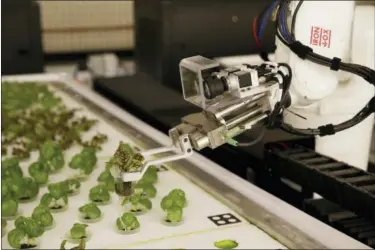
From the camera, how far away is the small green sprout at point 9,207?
4.77 ft

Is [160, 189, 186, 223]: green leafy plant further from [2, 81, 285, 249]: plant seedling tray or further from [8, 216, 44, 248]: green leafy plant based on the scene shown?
[8, 216, 44, 248]: green leafy plant

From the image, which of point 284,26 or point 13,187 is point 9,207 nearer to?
point 13,187

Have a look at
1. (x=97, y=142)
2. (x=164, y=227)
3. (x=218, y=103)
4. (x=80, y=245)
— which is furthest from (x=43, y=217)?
(x=97, y=142)

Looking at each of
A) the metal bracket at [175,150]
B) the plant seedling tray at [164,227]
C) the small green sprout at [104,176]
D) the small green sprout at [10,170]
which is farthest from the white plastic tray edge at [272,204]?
the small green sprout at [10,170]

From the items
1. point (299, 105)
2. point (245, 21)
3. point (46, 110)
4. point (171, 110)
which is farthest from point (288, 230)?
point (245, 21)

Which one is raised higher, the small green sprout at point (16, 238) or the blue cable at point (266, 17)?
the blue cable at point (266, 17)

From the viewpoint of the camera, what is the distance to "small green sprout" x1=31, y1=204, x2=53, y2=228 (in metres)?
1.39

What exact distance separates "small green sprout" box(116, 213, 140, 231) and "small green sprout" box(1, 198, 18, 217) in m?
0.26

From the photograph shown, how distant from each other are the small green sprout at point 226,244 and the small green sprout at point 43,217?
377 millimetres

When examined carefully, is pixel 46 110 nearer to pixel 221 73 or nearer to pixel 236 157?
pixel 236 157

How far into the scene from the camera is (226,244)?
4.36 feet

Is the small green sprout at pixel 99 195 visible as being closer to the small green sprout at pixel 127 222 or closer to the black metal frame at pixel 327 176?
the small green sprout at pixel 127 222

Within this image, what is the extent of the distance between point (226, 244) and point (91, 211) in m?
0.33

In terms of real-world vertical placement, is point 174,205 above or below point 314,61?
below
